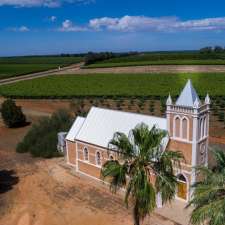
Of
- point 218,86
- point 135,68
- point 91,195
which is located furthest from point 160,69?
point 91,195

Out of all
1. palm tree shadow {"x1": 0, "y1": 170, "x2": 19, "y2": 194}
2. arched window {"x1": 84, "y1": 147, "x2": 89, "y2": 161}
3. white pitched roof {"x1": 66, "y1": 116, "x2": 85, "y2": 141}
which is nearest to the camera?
palm tree shadow {"x1": 0, "y1": 170, "x2": 19, "y2": 194}

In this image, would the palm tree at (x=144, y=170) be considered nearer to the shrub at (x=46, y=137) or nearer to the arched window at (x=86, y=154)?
the arched window at (x=86, y=154)

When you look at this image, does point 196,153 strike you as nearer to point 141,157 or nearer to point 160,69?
point 141,157

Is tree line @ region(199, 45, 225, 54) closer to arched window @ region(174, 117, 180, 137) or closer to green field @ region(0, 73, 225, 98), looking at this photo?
green field @ region(0, 73, 225, 98)

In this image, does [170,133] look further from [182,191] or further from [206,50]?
[206,50]

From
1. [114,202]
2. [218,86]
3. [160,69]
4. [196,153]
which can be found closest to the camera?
[196,153]

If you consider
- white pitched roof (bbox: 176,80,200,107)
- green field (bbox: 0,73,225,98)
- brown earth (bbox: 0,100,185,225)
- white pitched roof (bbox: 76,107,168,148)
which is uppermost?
white pitched roof (bbox: 176,80,200,107)

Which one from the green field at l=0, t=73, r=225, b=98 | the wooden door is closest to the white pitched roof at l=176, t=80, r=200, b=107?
the wooden door
